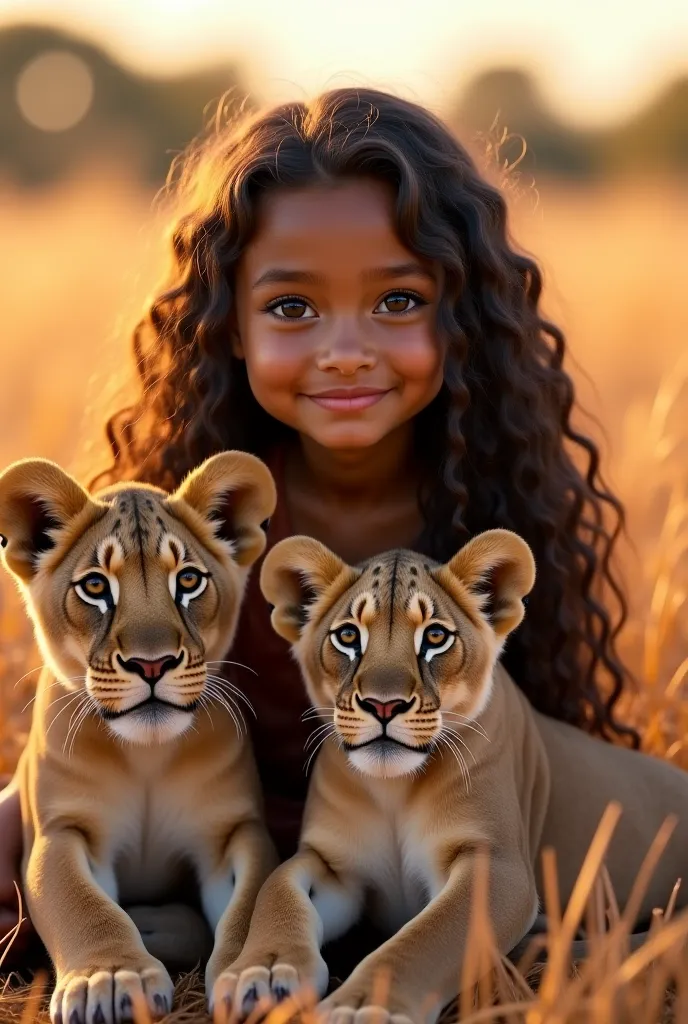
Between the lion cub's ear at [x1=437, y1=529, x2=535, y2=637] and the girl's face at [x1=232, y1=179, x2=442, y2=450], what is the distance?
737 millimetres

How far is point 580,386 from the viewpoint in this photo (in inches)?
420

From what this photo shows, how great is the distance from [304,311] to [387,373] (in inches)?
10.9

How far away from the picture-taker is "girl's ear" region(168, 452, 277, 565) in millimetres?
3793

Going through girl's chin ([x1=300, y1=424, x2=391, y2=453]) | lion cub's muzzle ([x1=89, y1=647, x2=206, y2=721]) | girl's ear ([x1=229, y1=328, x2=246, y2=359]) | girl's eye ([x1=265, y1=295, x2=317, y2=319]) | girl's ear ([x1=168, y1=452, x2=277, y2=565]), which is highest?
girl's eye ([x1=265, y1=295, x2=317, y2=319])

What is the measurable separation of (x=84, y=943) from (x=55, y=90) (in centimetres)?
2766

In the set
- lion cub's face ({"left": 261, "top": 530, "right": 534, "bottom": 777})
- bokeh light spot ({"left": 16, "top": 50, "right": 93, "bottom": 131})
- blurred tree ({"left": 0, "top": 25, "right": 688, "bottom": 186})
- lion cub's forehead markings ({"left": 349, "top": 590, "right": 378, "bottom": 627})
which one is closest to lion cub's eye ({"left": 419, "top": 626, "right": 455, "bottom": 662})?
lion cub's face ({"left": 261, "top": 530, "right": 534, "bottom": 777})

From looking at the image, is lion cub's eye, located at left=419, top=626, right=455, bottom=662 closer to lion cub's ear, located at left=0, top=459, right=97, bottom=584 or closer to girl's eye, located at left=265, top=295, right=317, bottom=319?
lion cub's ear, located at left=0, top=459, right=97, bottom=584

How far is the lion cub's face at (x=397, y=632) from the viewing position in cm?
344

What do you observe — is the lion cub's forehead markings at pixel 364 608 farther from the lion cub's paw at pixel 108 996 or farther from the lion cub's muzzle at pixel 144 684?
the lion cub's paw at pixel 108 996

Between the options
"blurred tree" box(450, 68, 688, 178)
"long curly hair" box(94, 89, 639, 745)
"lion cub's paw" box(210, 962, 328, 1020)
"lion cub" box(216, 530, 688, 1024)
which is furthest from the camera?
"blurred tree" box(450, 68, 688, 178)

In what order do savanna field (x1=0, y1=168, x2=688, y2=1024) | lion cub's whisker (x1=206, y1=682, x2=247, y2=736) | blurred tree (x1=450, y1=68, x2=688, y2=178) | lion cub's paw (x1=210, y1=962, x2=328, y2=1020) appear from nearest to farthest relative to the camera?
savanna field (x1=0, y1=168, x2=688, y2=1024) → lion cub's paw (x1=210, y1=962, x2=328, y2=1020) → lion cub's whisker (x1=206, y1=682, x2=247, y2=736) → blurred tree (x1=450, y1=68, x2=688, y2=178)

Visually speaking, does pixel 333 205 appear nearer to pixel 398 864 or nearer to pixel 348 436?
pixel 348 436

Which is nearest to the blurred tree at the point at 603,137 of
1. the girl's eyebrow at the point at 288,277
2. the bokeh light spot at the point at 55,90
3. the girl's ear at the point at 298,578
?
the bokeh light spot at the point at 55,90

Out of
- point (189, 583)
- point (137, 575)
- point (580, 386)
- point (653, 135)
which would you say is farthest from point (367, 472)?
point (653, 135)
